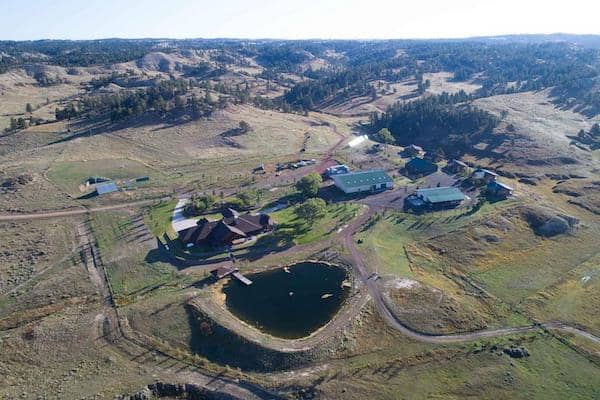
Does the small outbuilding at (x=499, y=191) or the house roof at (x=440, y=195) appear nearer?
the house roof at (x=440, y=195)

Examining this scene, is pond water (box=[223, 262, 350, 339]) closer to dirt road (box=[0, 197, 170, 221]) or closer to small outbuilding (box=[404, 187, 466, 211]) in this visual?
small outbuilding (box=[404, 187, 466, 211])

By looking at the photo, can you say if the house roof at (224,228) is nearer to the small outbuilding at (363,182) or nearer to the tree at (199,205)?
the tree at (199,205)

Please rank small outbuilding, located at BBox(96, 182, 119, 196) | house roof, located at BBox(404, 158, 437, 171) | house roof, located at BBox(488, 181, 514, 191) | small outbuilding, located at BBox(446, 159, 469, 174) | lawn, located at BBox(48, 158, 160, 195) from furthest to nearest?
house roof, located at BBox(404, 158, 437, 171), small outbuilding, located at BBox(446, 159, 469, 174), lawn, located at BBox(48, 158, 160, 195), small outbuilding, located at BBox(96, 182, 119, 196), house roof, located at BBox(488, 181, 514, 191)

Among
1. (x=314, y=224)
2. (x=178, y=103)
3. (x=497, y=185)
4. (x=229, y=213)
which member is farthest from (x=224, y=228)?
(x=178, y=103)

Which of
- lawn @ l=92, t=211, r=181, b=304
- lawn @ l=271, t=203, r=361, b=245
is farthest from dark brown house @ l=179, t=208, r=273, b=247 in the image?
lawn @ l=92, t=211, r=181, b=304

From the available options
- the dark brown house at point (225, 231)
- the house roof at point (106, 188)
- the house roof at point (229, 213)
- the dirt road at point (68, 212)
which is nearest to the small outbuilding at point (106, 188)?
the house roof at point (106, 188)

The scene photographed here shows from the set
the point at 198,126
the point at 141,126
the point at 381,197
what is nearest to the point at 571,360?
the point at 381,197

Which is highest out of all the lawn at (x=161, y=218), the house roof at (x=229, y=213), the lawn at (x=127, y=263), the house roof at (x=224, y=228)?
the house roof at (x=224, y=228)
